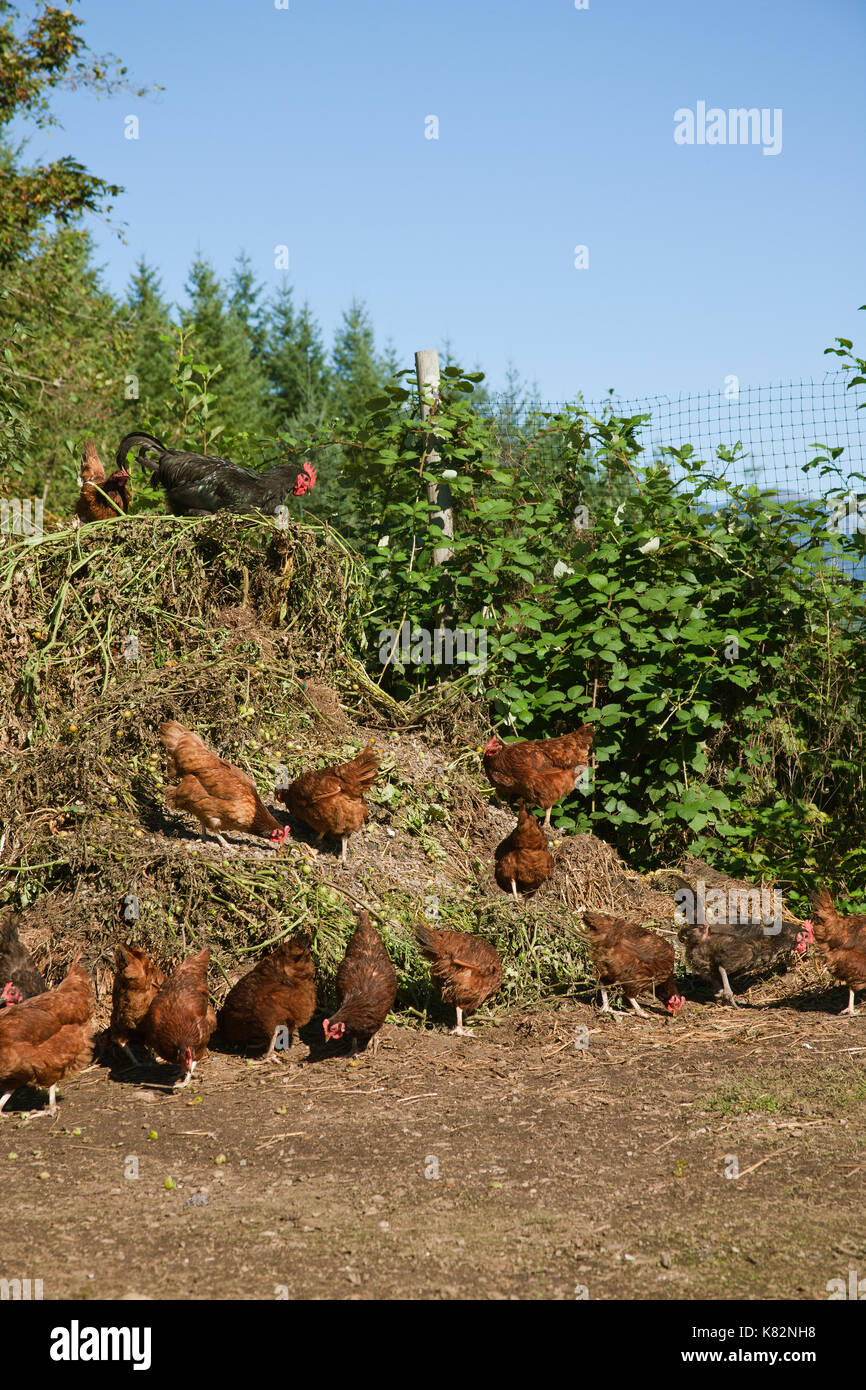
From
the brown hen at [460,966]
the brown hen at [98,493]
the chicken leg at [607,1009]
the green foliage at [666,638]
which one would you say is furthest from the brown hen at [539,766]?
the brown hen at [98,493]

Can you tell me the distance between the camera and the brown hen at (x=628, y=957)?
229 inches

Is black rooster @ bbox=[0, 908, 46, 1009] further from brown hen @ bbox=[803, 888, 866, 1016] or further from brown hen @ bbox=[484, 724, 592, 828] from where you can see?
brown hen @ bbox=[803, 888, 866, 1016]

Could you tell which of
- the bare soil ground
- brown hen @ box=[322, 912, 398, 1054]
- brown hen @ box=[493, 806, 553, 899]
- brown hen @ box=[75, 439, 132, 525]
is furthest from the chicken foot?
brown hen @ box=[75, 439, 132, 525]

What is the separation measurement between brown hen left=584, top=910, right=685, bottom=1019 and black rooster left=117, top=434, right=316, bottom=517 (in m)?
4.28

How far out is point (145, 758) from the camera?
6461mm

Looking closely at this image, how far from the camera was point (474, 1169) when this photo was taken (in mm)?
4141

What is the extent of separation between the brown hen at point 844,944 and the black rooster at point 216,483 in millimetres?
4970

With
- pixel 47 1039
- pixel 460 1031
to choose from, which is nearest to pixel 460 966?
pixel 460 1031

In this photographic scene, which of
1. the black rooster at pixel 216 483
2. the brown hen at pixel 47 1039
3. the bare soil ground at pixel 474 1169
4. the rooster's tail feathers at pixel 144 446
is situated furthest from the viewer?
the rooster's tail feathers at pixel 144 446

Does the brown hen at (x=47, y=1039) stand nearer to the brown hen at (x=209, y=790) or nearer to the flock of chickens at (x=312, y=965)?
the flock of chickens at (x=312, y=965)

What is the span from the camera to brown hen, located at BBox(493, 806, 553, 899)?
6262 millimetres

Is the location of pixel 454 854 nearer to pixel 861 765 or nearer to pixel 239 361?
pixel 861 765
